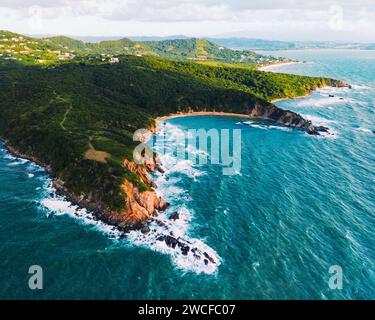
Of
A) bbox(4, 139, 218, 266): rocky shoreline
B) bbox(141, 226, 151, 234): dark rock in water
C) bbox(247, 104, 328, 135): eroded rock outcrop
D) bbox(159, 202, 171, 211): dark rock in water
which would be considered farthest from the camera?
bbox(247, 104, 328, 135): eroded rock outcrop

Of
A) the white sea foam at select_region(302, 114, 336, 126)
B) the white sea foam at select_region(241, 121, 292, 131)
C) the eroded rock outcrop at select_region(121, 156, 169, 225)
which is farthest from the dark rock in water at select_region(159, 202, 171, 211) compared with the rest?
the white sea foam at select_region(302, 114, 336, 126)

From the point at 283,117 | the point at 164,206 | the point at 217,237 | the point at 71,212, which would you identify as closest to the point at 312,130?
the point at 283,117

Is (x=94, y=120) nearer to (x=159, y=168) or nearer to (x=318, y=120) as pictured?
(x=159, y=168)

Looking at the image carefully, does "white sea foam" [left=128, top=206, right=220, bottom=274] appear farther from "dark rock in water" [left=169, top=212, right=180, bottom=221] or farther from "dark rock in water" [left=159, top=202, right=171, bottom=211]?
"dark rock in water" [left=159, top=202, right=171, bottom=211]

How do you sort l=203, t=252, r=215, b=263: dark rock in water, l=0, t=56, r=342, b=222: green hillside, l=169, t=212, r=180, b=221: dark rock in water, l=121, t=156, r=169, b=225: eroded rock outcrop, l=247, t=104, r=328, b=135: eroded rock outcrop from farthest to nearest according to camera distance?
l=247, t=104, r=328, b=135: eroded rock outcrop → l=0, t=56, r=342, b=222: green hillside → l=169, t=212, r=180, b=221: dark rock in water → l=121, t=156, r=169, b=225: eroded rock outcrop → l=203, t=252, r=215, b=263: dark rock in water

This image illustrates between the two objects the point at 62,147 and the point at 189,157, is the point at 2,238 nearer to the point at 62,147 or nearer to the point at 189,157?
the point at 62,147

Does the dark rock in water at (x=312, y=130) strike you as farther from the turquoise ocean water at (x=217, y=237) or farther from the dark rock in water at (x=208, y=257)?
the dark rock in water at (x=208, y=257)
